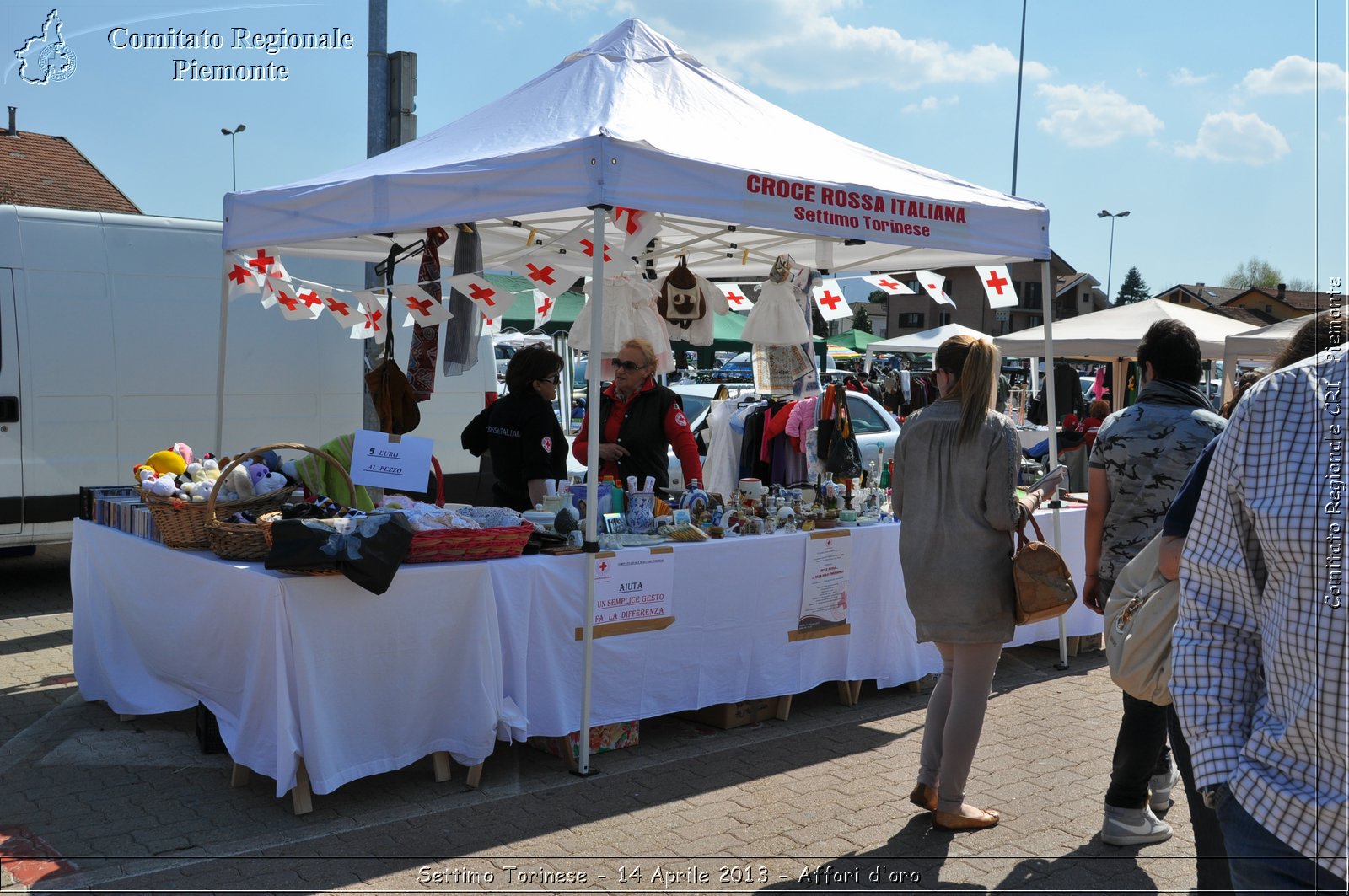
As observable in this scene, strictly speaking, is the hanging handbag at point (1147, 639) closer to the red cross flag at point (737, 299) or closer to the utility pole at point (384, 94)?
the utility pole at point (384, 94)

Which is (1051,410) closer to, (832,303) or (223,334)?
(832,303)

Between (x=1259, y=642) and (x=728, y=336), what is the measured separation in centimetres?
1105

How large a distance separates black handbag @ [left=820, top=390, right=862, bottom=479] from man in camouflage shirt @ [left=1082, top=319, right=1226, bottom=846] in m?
3.35

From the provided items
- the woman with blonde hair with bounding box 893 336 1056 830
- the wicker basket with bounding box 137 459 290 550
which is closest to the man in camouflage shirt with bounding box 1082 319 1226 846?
the woman with blonde hair with bounding box 893 336 1056 830

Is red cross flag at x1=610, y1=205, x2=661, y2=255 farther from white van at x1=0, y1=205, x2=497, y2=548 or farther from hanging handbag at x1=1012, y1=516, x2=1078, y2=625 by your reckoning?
white van at x1=0, y1=205, x2=497, y2=548

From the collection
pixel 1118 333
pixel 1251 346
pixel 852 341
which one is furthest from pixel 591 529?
→ pixel 852 341

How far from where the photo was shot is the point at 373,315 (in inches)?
268

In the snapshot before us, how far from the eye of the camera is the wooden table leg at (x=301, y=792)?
407 centimetres

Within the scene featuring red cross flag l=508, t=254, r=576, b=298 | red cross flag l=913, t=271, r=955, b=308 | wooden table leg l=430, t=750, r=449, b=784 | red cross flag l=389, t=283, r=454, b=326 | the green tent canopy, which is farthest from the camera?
the green tent canopy

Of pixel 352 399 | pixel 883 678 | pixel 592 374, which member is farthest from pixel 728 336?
pixel 592 374

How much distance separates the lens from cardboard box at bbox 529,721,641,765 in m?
4.65

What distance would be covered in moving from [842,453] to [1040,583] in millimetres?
3621

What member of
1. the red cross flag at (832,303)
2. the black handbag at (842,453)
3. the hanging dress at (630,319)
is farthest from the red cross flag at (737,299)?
the black handbag at (842,453)

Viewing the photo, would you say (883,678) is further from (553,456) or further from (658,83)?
(658,83)
